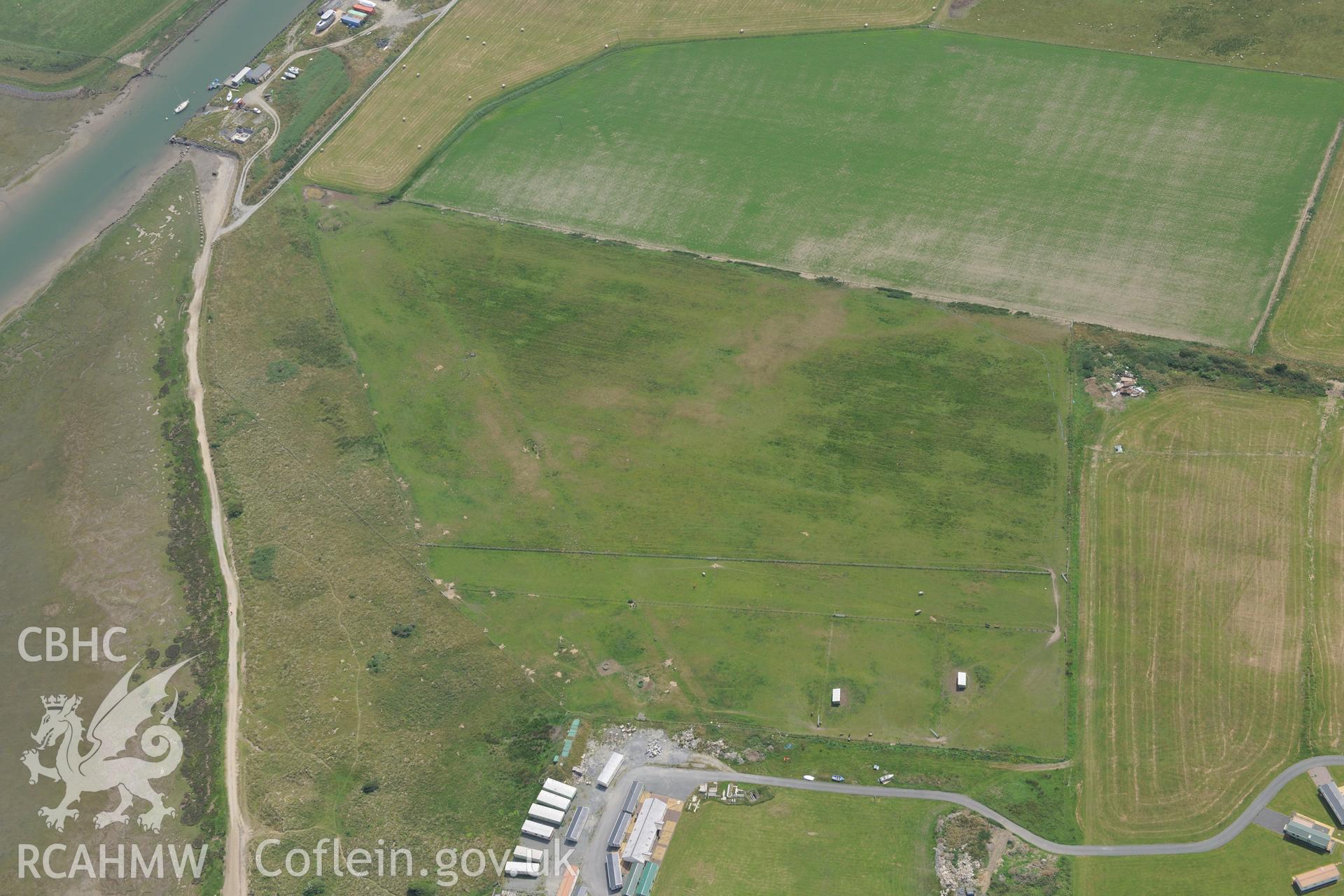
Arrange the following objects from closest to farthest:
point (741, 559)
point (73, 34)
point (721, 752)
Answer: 1. point (721, 752)
2. point (741, 559)
3. point (73, 34)

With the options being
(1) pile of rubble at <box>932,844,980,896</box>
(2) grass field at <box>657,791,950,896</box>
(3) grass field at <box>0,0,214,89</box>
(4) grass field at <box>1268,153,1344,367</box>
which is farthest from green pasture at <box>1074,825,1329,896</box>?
(3) grass field at <box>0,0,214,89</box>

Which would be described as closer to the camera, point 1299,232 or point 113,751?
point 113,751

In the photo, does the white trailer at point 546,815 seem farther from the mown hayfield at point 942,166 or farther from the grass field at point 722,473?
the mown hayfield at point 942,166

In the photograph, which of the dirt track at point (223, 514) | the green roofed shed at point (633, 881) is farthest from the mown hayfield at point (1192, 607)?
the dirt track at point (223, 514)

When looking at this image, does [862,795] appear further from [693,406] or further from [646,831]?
[693,406]

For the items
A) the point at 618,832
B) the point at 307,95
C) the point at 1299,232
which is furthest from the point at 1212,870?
the point at 307,95

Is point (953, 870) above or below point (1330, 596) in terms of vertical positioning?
below
